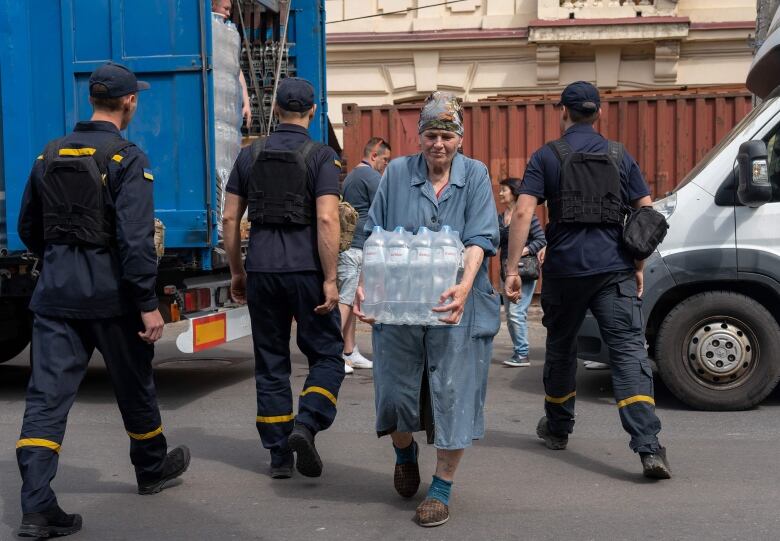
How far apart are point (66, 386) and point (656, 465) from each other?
2.78m

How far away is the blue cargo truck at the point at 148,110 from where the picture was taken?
24.6 feet

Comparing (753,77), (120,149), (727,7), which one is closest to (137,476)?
(120,149)

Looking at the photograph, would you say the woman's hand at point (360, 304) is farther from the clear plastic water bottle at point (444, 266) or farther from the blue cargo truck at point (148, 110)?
the blue cargo truck at point (148, 110)

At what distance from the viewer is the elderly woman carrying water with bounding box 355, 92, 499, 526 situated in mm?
4793

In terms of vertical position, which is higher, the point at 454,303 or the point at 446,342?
the point at 454,303

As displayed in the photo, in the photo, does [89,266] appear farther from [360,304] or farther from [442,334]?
[442,334]

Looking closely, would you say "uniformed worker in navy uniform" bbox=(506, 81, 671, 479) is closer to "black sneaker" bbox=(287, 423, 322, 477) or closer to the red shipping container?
"black sneaker" bbox=(287, 423, 322, 477)

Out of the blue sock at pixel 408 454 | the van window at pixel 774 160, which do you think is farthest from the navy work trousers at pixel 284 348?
the van window at pixel 774 160

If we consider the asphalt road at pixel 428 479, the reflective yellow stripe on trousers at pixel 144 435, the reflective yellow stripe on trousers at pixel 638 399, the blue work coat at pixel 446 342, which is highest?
the blue work coat at pixel 446 342

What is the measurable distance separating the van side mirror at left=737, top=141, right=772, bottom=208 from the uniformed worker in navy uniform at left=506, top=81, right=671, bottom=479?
1.21 m

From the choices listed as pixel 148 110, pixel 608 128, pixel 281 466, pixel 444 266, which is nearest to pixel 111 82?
pixel 444 266

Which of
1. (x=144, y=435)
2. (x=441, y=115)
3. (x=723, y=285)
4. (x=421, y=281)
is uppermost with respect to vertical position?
(x=441, y=115)

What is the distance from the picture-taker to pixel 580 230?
588 centimetres

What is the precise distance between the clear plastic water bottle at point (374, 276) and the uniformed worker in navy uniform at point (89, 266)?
898 millimetres
